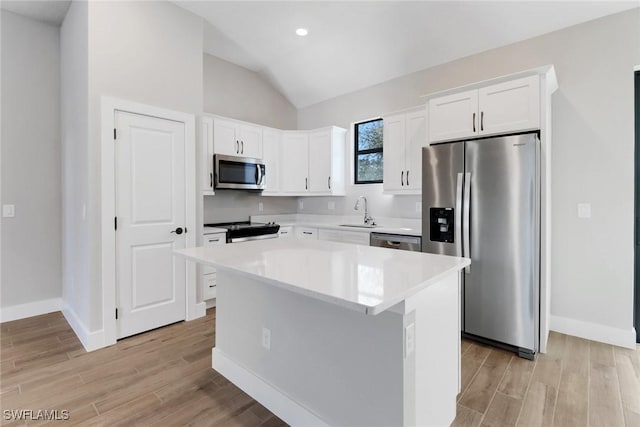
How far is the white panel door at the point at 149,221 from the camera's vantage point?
2.80 m

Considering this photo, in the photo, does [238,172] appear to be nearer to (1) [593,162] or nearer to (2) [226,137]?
(2) [226,137]

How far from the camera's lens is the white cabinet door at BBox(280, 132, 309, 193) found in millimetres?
4758

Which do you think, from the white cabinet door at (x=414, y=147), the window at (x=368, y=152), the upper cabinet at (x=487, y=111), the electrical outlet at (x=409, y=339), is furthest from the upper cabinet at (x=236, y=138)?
the electrical outlet at (x=409, y=339)

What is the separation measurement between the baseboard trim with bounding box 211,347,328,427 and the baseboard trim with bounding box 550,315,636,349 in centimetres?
259

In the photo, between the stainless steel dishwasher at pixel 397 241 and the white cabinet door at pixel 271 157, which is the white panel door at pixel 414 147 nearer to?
the stainless steel dishwasher at pixel 397 241

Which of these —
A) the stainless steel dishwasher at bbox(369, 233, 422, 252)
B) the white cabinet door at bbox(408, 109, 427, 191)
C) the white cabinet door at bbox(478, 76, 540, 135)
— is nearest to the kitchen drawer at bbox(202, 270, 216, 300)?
the stainless steel dishwasher at bbox(369, 233, 422, 252)

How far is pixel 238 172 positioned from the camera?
4.09 m

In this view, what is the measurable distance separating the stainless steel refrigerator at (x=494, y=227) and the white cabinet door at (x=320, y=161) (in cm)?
187

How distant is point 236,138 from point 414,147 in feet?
7.30

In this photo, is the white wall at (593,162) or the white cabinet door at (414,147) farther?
the white cabinet door at (414,147)

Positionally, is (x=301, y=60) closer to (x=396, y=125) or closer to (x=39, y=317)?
(x=396, y=125)

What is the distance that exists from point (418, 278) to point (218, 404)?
147 centimetres

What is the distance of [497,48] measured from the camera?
330 centimetres

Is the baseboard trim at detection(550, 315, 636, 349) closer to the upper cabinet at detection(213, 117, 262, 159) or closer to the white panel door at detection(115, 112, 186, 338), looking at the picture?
the white panel door at detection(115, 112, 186, 338)
